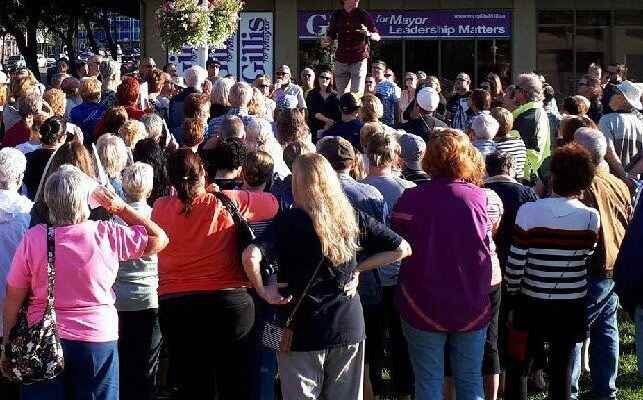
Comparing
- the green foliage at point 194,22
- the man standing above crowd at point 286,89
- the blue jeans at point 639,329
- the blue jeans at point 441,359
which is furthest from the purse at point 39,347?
the green foliage at point 194,22

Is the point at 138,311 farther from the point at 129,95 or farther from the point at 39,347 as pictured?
the point at 129,95

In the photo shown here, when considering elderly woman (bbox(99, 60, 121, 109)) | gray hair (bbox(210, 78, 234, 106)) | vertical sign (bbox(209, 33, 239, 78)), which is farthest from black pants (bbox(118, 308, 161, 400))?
vertical sign (bbox(209, 33, 239, 78))

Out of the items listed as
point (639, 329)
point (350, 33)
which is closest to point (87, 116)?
point (350, 33)

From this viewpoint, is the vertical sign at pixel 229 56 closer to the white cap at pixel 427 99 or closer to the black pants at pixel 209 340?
the white cap at pixel 427 99

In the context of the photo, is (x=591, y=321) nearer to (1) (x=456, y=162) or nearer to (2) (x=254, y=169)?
(1) (x=456, y=162)

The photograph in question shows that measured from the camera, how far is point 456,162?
5805 mm

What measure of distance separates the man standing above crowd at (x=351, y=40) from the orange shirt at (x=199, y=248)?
7.22 meters

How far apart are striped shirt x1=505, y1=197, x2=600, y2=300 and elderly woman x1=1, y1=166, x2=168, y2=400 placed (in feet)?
7.96

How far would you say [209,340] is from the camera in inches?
232

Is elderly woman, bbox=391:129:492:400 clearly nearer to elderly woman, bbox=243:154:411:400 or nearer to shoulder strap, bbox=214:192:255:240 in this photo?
elderly woman, bbox=243:154:411:400

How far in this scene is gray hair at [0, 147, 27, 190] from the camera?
611cm

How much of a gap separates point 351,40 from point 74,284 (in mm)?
8293

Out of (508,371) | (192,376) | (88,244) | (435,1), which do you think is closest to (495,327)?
(508,371)

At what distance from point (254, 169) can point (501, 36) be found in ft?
71.1
